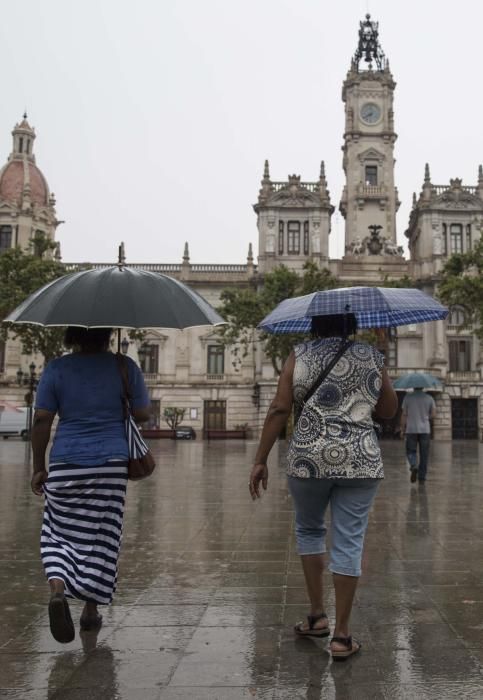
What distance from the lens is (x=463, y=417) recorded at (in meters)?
46.4

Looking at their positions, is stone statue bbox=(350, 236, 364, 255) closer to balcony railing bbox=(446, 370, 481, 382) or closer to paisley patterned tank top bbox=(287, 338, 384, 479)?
balcony railing bbox=(446, 370, 481, 382)

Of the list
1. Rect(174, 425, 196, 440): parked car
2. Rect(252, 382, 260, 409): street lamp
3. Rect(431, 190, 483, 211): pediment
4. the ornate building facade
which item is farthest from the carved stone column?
Rect(174, 425, 196, 440): parked car

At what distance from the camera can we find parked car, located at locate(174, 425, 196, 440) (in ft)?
145

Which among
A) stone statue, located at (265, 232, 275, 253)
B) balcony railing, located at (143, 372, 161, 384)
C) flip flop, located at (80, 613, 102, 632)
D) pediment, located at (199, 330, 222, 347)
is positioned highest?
stone statue, located at (265, 232, 275, 253)

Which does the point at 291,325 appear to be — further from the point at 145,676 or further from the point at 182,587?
the point at 145,676

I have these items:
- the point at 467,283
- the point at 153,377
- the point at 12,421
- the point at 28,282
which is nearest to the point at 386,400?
the point at 467,283

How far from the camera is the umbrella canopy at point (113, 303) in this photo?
14.7 ft

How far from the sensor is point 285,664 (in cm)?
376

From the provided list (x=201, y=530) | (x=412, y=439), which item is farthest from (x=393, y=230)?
(x=201, y=530)

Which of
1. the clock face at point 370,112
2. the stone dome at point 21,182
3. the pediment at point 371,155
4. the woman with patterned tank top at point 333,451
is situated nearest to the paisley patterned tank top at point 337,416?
the woman with patterned tank top at point 333,451

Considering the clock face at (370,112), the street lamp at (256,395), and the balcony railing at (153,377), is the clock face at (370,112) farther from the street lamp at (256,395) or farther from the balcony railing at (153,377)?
the balcony railing at (153,377)

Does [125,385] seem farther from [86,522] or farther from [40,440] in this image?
[86,522]

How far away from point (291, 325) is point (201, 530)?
3.69 metres

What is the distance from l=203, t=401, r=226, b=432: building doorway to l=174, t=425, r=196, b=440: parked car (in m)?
2.23
